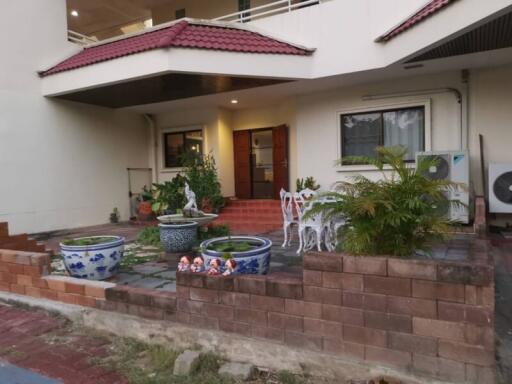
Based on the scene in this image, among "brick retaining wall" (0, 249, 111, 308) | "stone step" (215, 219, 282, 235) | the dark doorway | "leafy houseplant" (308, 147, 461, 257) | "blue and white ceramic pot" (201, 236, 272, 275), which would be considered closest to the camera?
"leafy houseplant" (308, 147, 461, 257)

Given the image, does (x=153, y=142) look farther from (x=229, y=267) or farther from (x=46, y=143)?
(x=229, y=267)

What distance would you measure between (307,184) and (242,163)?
2650 mm

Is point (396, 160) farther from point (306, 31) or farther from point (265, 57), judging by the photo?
point (306, 31)

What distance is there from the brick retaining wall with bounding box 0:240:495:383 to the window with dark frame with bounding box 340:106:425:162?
5553mm

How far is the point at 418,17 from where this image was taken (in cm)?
518

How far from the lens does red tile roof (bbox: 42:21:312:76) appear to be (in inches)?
245

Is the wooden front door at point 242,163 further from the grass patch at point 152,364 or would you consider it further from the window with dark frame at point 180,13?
the grass patch at point 152,364

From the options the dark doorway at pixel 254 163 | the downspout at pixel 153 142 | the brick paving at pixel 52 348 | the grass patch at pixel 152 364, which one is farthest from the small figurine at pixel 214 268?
the downspout at pixel 153 142

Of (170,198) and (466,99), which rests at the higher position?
(466,99)

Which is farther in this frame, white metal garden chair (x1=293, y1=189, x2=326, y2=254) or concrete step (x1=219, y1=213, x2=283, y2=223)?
concrete step (x1=219, y1=213, x2=283, y2=223)

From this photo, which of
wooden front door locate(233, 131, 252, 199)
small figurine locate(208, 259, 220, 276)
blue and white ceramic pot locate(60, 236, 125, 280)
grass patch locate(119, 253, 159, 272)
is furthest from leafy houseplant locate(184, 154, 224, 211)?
small figurine locate(208, 259, 220, 276)

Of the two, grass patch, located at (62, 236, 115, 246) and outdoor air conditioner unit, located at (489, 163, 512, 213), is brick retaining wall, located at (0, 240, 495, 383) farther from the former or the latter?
outdoor air conditioner unit, located at (489, 163, 512, 213)

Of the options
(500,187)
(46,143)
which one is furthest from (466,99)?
(46,143)

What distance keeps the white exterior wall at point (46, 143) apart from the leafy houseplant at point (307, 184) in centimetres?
490
